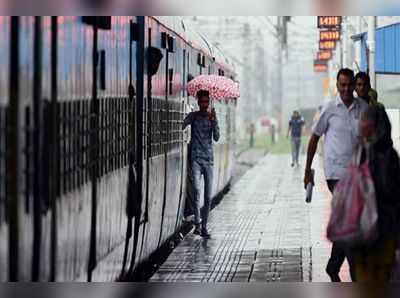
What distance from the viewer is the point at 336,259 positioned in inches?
339

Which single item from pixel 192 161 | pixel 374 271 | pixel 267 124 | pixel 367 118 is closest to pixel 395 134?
pixel 367 118

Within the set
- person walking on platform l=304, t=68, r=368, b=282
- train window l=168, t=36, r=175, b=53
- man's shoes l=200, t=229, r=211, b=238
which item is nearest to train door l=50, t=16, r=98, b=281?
person walking on platform l=304, t=68, r=368, b=282

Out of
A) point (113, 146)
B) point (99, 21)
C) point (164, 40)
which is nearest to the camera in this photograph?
point (99, 21)

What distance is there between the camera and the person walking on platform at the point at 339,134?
8328 millimetres

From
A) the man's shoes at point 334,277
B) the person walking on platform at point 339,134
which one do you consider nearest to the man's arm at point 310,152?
the person walking on platform at point 339,134

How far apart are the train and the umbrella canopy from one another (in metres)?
0.20

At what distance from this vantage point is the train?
20.1 feet

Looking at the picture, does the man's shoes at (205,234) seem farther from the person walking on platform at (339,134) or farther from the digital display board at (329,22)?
the digital display board at (329,22)

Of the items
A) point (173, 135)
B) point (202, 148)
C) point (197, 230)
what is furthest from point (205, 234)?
point (202, 148)

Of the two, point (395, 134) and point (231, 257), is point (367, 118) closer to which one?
point (395, 134)

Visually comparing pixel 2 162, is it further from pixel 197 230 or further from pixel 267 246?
pixel 197 230

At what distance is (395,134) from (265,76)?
637 centimetres

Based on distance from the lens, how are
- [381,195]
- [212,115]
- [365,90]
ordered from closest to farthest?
[381,195], [365,90], [212,115]

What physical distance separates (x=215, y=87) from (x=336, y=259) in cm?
199
